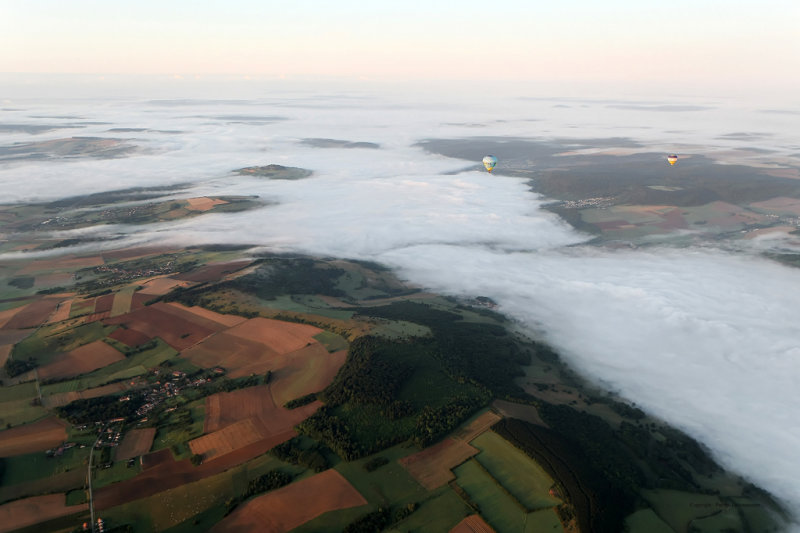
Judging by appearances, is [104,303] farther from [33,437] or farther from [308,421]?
[308,421]

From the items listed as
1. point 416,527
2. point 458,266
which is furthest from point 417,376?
point 458,266

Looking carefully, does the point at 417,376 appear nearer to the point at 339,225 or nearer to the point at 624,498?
the point at 624,498

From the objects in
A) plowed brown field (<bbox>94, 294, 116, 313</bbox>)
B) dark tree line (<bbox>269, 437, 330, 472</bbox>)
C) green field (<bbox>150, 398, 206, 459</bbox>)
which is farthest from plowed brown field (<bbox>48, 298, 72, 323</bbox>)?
dark tree line (<bbox>269, 437, 330, 472</bbox>)

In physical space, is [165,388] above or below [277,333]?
below

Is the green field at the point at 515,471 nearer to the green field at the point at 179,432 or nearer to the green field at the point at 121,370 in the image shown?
the green field at the point at 179,432

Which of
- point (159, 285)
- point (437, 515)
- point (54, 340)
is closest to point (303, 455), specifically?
point (437, 515)

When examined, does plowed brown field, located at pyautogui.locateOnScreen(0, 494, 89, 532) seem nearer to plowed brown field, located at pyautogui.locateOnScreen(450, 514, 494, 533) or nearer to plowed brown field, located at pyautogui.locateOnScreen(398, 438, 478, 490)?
plowed brown field, located at pyautogui.locateOnScreen(398, 438, 478, 490)
